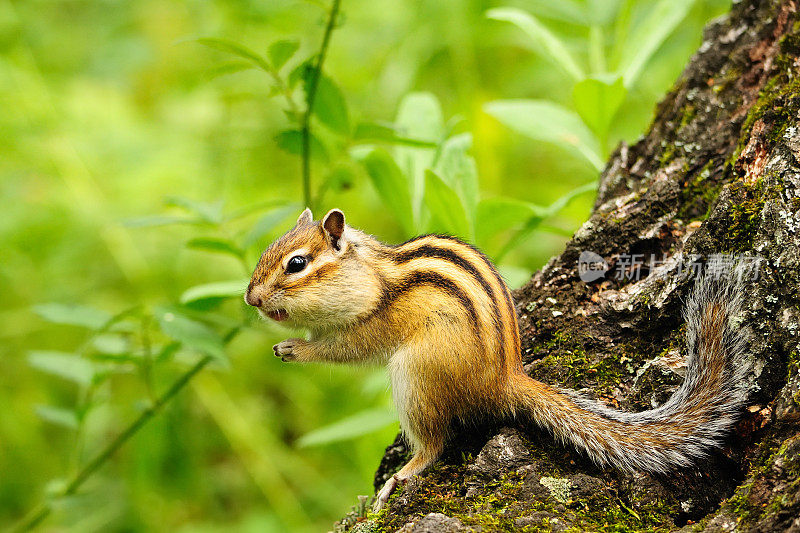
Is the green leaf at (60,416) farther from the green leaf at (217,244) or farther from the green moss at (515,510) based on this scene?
the green moss at (515,510)

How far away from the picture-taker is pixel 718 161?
2.14 meters

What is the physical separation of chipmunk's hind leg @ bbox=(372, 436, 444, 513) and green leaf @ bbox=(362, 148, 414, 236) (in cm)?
84

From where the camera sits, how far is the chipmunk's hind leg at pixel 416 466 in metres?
1.82

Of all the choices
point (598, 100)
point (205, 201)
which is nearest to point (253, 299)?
point (598, 100)

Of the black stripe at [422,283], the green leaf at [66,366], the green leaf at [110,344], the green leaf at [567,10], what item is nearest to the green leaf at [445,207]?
the black stripe at [422,283]

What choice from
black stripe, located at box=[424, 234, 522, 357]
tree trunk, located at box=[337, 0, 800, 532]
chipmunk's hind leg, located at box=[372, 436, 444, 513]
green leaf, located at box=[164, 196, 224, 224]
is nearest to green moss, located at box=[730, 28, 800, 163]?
tree trunk, located at box=[337, 0, 800, 532]

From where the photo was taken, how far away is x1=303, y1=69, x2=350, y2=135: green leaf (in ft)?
7.47

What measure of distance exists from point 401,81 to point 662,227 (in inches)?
90.2

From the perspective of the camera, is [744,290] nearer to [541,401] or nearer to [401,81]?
[541,401]

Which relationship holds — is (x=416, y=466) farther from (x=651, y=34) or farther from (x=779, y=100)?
(x=651, y=34)

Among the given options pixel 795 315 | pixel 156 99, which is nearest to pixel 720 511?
pixel 795 315

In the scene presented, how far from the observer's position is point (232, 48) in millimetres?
1969

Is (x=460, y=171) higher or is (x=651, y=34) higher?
(x=651, y=34)

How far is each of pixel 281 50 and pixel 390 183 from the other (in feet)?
1.78
